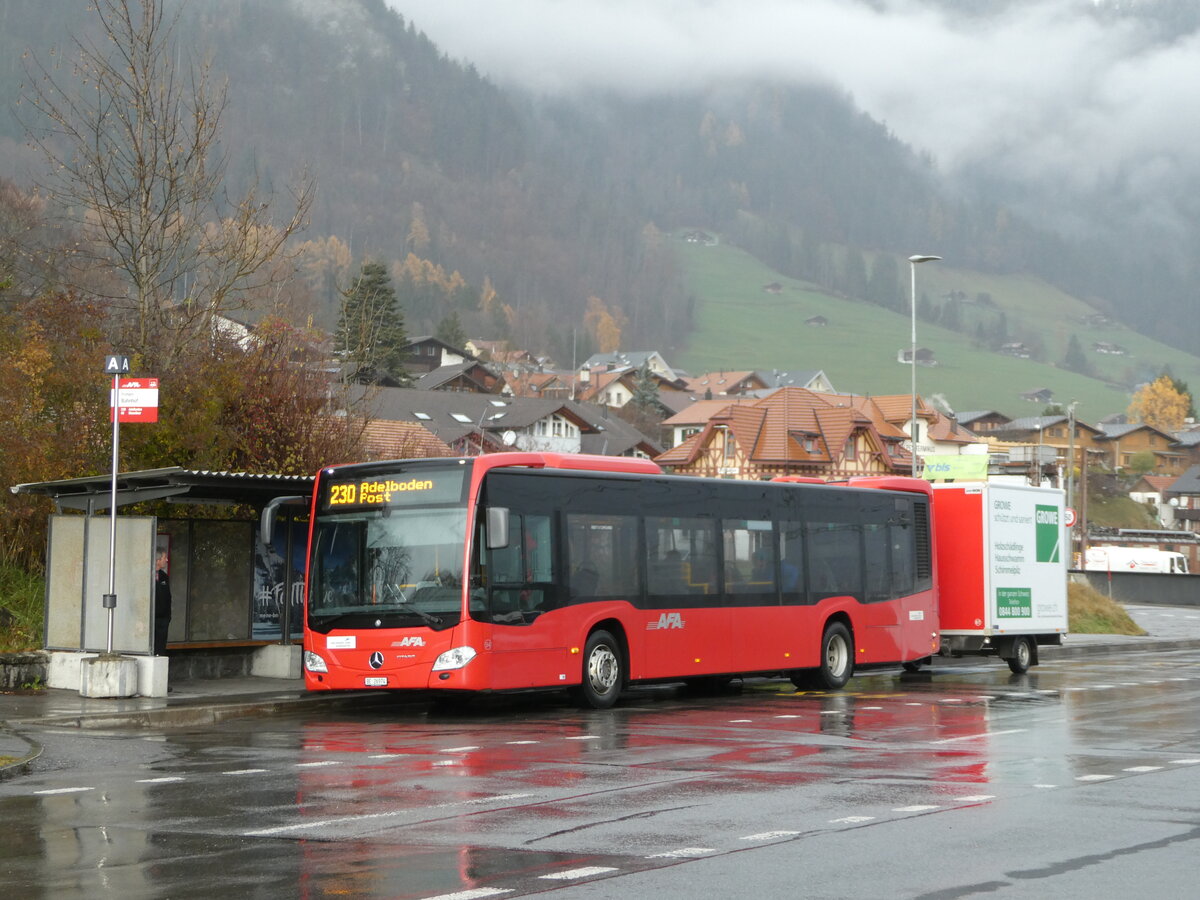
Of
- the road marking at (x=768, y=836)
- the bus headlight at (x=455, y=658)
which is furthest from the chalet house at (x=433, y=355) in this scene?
the road marking at (x=768, y=836)

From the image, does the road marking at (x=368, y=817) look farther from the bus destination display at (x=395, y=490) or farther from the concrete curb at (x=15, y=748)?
the bus destination display at (x=395, y=490)

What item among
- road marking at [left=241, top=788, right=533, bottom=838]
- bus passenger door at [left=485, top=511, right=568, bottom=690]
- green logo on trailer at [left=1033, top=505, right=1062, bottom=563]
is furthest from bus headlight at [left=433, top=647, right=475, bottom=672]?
green logo on trailer at [left=1033, top=505, right=1062, bottom=563]

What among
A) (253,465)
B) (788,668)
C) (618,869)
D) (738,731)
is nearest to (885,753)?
(738,731)

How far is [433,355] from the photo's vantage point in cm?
15875

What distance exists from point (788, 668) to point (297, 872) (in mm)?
15095

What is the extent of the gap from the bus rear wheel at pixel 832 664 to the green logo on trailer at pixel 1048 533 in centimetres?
578

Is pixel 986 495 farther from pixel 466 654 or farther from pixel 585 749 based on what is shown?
pixel 585 749

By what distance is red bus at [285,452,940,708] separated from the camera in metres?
18.4

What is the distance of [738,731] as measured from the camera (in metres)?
17.0

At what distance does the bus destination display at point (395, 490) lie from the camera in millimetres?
18703

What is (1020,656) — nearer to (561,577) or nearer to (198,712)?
(561,577)

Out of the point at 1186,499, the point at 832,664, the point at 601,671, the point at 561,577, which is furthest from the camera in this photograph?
the point at 1186,499

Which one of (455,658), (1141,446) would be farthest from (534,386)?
(455,658)

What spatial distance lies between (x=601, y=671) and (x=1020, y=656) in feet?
36.3
